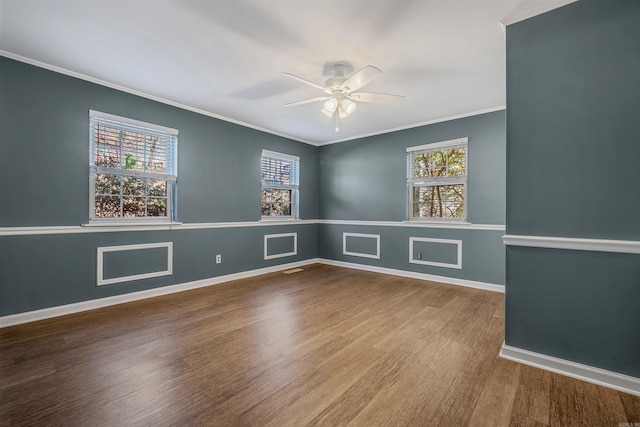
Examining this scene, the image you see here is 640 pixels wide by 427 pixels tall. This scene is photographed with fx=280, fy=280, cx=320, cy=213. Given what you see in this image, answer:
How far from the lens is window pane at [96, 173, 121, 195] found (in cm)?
320

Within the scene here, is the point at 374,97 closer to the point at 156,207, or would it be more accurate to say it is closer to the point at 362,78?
the point at 362,78

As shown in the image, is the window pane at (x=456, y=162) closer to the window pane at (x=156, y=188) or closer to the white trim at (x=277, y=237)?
the white trim at (x=277, y=237)

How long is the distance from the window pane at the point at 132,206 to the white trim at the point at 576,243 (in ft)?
13.0

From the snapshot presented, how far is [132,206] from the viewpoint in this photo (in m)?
3.48

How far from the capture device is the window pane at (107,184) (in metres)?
3.20

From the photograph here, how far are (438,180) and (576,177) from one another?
253cm

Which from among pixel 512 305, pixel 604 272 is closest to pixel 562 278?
pixel 604 272

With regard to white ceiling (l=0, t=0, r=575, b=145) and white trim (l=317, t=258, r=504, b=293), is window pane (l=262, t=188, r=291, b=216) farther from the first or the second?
white ceiling (l=0, t=0, r=575, b=145)

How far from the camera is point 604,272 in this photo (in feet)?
5.90

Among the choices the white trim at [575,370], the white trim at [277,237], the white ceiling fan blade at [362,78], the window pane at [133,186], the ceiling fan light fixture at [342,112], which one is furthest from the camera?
the white trim at [277,237]

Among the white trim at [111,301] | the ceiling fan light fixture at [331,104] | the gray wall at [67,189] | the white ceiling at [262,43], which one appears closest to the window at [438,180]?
the white ceiling at [262,43]

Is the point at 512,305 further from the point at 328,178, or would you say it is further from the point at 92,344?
the point at 328,178

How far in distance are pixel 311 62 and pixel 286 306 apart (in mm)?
2578

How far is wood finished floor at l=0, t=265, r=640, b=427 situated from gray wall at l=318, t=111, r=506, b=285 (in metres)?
1.16
